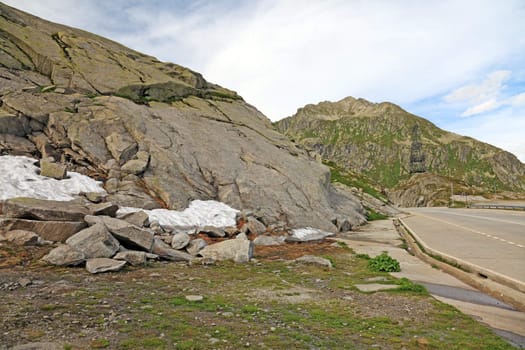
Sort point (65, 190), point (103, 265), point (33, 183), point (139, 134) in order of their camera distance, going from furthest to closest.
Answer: point (139, 134)
point (65, 190)
point (33, 183)
point (103, 265)

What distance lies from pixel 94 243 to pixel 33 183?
9.50 m

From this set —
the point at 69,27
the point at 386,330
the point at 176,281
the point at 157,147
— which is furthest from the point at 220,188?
the point at 69,27

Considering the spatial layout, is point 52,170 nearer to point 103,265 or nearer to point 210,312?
point 103,265

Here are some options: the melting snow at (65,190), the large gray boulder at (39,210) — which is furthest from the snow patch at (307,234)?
the large gray boulder at (39,210)

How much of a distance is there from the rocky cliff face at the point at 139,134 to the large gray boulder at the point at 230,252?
25.7 feet

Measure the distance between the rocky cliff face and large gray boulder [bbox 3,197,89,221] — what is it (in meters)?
5.33

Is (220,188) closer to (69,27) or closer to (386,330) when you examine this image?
(386,330)

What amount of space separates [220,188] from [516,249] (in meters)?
20.6

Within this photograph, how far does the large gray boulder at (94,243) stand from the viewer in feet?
43.1

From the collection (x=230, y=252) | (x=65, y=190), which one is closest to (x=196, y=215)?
(x=230, y=252)

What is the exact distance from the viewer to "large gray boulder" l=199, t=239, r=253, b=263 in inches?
636

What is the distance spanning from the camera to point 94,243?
43.9 ft

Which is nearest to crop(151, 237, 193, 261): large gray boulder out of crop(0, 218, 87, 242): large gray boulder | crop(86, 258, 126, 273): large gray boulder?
crop(86, 258, 126, 273): large gray boulder

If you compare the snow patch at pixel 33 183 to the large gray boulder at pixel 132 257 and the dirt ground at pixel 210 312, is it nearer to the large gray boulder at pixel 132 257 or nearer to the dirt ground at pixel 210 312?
the dirt ground at pixel 210 312
